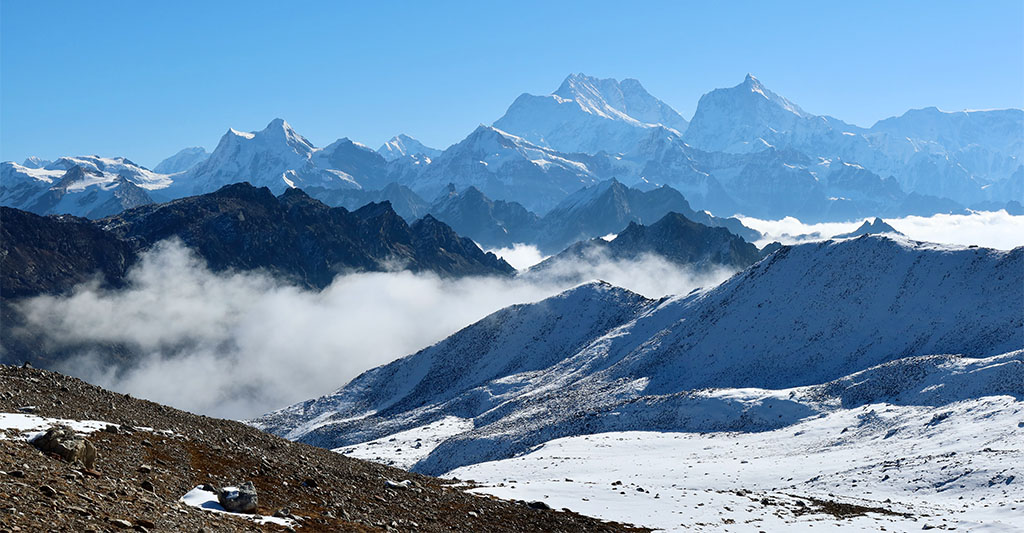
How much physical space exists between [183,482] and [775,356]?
139489 mm

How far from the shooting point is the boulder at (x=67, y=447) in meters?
29.2

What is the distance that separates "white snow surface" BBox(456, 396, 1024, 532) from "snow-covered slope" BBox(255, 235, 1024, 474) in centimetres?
983

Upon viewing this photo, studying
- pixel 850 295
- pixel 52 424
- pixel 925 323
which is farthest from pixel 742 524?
pixel 850 295

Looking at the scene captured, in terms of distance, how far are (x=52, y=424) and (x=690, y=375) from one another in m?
140

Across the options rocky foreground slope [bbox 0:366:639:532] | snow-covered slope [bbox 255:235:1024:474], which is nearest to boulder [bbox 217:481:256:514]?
rocky foreground slope [bbox 0:366:639:532]

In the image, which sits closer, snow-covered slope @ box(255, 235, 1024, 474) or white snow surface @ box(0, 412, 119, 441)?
white snow surface @ box(0, 412, 119, 441)

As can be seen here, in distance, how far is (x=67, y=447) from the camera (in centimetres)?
→ 2920

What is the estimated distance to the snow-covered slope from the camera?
129 meters

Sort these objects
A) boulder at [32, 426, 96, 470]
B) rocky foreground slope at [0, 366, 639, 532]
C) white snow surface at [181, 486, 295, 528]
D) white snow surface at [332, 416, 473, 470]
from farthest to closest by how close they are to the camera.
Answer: white snow surface at [332, 416, 473, 470] → boulder at [32, 426, 96, 470] → white snow surface at [181, 486, 295, 528] → rocky foreground slope at [0, 366, 639, 532]

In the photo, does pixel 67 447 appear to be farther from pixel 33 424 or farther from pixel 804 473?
pixel 804 473

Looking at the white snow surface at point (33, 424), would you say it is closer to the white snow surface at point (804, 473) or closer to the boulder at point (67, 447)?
the boulder at point (67, 447)

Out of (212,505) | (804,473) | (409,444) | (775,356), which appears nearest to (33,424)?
(212,505)

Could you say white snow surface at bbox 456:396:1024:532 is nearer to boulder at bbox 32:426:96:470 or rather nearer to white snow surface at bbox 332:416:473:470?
boulder at bbox 32:426:96:470

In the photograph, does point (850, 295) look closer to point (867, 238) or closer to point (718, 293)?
point (867, 238)
